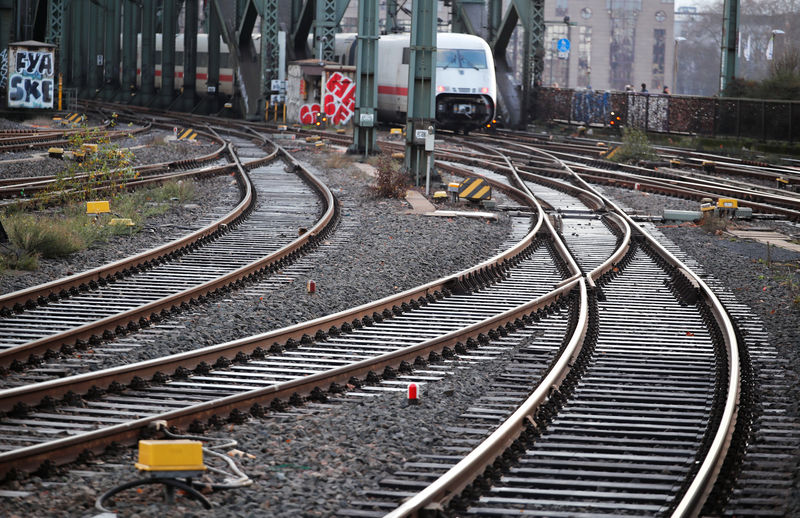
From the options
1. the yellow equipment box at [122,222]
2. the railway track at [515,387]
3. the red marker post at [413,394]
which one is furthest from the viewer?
the yellow equipment box at [122,222]

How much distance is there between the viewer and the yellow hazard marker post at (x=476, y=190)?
62.6ft

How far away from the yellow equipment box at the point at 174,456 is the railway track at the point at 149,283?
2.68 m

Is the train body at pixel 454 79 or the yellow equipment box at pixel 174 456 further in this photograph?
the train body at pixel 454 79

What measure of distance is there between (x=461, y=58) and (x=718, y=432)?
28933 mm

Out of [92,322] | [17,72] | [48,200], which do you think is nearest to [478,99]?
[17,72]

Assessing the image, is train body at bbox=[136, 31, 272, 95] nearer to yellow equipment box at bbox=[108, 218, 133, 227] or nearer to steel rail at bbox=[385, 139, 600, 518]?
yellow equipment box at bbox=[108, 218, 133, 227]

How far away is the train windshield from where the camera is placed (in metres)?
34.5

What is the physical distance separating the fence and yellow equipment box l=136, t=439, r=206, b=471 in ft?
103

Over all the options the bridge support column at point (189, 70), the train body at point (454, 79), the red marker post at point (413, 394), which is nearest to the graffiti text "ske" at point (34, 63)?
the train body at point (454, 79)

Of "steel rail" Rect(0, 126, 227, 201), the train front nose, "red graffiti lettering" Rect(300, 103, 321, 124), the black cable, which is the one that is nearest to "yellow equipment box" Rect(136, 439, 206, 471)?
the black cable

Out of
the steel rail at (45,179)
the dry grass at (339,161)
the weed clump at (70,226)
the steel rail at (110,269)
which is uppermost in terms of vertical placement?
the dry grass at (339,161)

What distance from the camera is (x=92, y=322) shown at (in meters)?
9.05

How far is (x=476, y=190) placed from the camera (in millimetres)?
19188

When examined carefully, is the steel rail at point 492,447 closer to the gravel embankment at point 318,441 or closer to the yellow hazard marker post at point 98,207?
the gravel embankment at point 318,441
